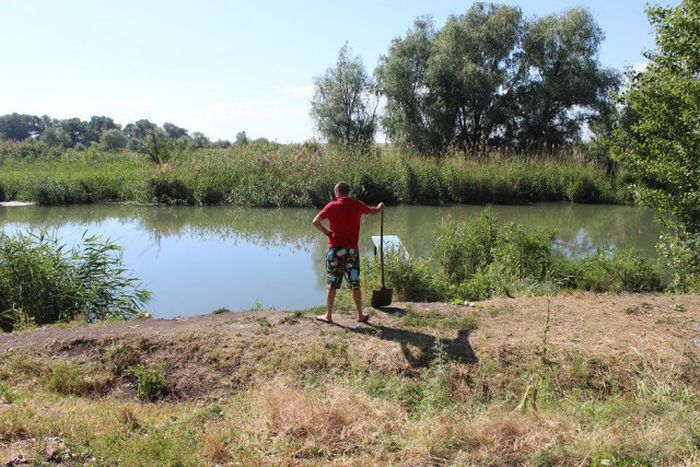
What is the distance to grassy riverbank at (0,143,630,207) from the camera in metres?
20.6

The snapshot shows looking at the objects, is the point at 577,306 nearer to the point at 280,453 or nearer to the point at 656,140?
the point at 656,140

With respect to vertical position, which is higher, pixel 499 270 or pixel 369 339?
pixel 499 270

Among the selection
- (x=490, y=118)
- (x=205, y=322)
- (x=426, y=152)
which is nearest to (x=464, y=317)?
(x=205, y=322)

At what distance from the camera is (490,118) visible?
95.1 feet

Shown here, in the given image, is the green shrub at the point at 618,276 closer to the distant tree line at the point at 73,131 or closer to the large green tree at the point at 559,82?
the large green tree at the point at 559,82

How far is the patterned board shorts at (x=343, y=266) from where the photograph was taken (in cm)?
628

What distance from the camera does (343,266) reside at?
6309 millimetres

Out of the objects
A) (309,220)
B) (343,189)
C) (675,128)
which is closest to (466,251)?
(675,128)

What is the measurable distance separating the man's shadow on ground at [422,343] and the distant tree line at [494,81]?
22.6 m

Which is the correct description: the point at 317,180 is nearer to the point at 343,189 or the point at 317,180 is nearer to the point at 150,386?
the point at 343,189

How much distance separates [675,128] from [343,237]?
4849 mm

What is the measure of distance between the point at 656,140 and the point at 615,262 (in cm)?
218

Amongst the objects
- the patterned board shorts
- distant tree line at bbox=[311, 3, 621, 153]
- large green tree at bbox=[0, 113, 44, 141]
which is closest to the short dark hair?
the patterned board shorts

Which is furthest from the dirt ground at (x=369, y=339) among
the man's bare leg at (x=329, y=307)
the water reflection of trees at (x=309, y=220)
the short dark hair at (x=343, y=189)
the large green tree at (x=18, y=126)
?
the large green tree at (x=18, y=126)
